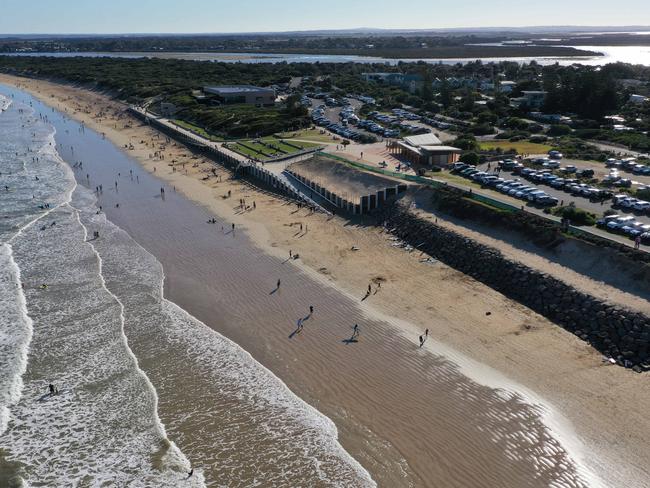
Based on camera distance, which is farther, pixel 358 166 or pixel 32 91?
pixel 32 91

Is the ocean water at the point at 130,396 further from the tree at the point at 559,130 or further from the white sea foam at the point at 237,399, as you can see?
the tree at the point at 559,130

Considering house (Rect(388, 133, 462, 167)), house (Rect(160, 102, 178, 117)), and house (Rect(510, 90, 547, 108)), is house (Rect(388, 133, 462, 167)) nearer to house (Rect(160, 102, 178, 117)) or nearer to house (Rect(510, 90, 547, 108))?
house (Rect(510, 90, 547, 108))

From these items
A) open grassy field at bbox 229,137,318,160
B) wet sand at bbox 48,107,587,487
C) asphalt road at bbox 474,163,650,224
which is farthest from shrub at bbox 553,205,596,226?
open grassy field at bbox 229,137,318,160

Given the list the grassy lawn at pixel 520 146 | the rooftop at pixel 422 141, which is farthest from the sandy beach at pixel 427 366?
the grassy lawn at pixel 520 146

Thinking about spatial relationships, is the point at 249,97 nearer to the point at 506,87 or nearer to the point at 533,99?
the point at 533,99

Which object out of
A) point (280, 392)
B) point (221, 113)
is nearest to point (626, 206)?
point (280, 392)

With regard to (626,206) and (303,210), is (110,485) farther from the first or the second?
(626,206)
